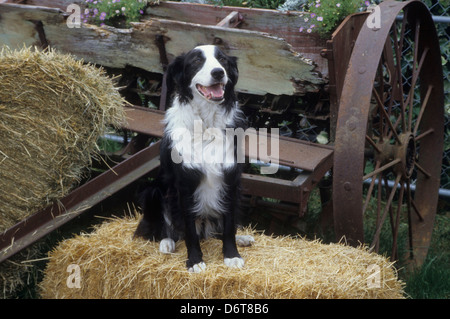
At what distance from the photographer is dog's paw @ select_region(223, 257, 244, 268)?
2.63m

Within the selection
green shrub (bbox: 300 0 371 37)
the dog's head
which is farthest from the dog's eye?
green shrub (bbox: 300 0 371 37)

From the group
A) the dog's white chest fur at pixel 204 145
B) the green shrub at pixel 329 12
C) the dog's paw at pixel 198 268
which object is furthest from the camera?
the green shrub at pixel 329 12

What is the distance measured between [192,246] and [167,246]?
20 centimetres

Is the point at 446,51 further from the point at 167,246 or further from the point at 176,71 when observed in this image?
the point at 167,246

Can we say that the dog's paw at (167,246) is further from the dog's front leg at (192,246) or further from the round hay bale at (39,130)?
the round hay bale at (39,130)

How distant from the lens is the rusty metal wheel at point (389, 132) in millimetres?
2777

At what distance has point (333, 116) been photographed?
339 cm

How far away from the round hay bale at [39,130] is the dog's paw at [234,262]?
3.24 ft

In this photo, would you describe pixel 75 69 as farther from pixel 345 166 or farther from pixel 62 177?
pixel 345 166

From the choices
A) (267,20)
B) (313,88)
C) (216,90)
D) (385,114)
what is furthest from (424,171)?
(216,90)

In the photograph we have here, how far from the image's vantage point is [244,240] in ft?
9.70

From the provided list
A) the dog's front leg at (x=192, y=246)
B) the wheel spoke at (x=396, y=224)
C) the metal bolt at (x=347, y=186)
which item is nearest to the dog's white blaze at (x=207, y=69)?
the dog's front leg at (x=192, y=246)

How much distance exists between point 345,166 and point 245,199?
0.91 m

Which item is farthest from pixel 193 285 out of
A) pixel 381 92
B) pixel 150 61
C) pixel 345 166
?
pixel 150 61
